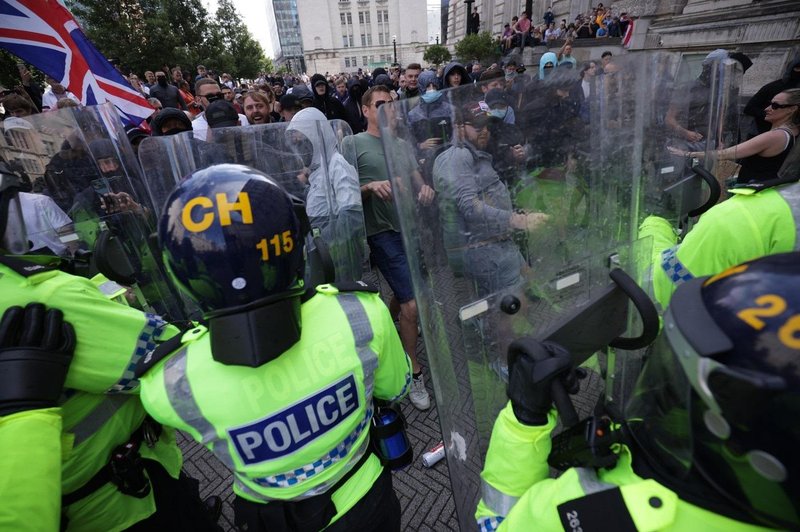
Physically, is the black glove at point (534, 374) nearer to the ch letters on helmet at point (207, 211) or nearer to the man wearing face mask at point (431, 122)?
the ch letters on helmet at point (207, 211)

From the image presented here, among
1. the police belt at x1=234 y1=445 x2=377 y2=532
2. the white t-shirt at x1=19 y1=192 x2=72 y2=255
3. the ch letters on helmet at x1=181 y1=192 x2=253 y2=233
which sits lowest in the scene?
the police belt at x1=234 y1=445 x2=377 y2=532

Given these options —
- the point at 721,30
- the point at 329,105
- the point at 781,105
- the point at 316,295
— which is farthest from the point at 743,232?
the point at 721,30

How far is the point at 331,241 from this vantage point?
264 centimetres

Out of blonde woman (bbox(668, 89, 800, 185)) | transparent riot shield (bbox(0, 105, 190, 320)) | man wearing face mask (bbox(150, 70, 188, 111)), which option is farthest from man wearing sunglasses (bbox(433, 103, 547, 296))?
man wearing face mask (bbox(150, 70, 188, 111))

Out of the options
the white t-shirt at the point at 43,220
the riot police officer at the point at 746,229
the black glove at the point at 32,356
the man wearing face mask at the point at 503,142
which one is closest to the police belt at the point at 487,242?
the man wearing face mask at the point at 503,142

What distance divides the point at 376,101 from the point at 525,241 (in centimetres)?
219

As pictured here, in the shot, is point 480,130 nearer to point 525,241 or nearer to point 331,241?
point 525,241

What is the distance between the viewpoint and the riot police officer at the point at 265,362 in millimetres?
954

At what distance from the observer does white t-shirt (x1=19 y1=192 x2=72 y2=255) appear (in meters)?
2.20

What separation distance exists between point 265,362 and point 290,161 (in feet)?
6.03

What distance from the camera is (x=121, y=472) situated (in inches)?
52.3

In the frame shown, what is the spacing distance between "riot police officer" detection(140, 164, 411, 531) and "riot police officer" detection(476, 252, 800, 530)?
0.54m

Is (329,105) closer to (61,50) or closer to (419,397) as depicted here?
(61,50)

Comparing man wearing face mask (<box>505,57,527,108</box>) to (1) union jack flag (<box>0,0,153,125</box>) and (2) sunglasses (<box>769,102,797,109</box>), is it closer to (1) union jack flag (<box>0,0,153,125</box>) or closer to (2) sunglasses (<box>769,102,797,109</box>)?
(2) sunglasses (<box>769,102,797,109</box>)
